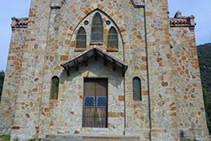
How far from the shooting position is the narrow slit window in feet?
34.4

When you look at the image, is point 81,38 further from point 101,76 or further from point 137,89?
point 137,89

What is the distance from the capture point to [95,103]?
10.6 meters

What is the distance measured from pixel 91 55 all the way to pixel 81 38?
1387 mm

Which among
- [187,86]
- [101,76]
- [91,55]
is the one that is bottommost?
[187,86]

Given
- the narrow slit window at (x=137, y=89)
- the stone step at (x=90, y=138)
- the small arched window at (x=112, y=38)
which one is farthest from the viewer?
the small arched window at (x=112, y=38)

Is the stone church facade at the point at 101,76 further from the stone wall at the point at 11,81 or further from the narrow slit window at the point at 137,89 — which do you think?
the stone wall at the point at 11,81

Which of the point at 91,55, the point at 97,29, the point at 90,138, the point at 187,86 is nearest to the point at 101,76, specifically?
the point at 91,55

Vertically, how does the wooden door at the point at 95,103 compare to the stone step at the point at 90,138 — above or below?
above

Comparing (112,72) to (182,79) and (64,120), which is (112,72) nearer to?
(64,120)

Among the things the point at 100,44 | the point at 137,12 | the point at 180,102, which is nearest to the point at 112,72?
the point at 100,44

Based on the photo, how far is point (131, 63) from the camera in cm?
1096

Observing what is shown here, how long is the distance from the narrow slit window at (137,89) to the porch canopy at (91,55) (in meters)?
0.85

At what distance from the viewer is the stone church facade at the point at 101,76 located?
33.1ft

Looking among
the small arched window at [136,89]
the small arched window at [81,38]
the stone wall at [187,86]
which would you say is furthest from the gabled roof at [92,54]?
the stone wall at [187,86]
